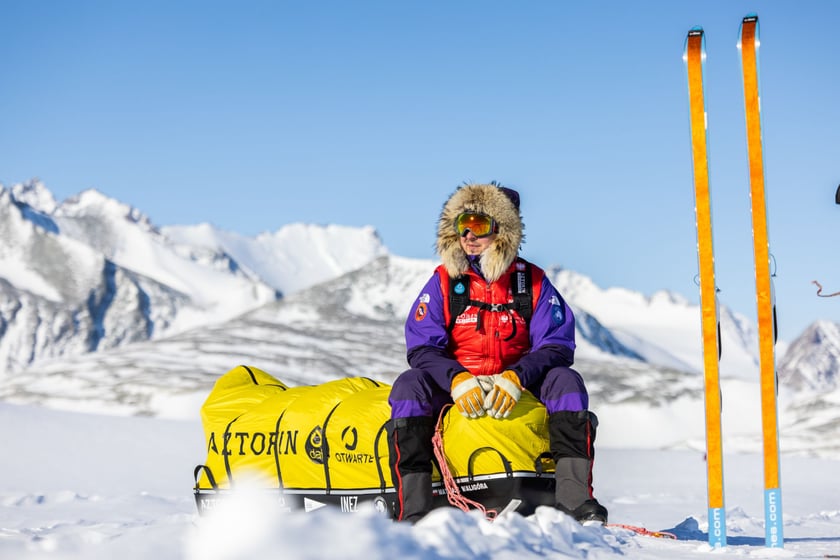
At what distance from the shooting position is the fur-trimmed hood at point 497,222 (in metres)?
5.22

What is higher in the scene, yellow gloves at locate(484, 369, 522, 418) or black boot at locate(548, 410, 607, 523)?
yellow gloves at locate(484, 369, 522, 418)

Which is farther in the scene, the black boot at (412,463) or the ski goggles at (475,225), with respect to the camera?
the ski goggles at (475,225)

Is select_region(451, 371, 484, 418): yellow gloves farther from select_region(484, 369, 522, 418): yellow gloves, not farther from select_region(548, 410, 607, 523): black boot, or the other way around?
select_region(548, 410, 607, 523): black boot

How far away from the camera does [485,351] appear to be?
17.1ft

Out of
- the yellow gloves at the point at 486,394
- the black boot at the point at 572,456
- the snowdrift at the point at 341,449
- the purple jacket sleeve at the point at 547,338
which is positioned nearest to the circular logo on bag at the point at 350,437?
the snowdrift at the point at 341,449

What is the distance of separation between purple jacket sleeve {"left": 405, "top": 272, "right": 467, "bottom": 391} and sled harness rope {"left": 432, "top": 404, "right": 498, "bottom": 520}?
29cm

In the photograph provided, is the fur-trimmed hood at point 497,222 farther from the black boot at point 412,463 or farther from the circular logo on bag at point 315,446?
the circular logo on bag at point 315,446

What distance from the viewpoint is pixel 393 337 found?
109 meters

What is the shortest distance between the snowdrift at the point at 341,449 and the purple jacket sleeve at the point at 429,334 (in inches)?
12.5

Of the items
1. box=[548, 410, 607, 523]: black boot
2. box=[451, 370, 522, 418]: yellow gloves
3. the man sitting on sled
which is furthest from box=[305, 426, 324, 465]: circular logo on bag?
box=[548, 410, 607, 523]: black boot

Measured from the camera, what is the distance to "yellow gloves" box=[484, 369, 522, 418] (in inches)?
188

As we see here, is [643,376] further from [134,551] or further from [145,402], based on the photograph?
[134,551]

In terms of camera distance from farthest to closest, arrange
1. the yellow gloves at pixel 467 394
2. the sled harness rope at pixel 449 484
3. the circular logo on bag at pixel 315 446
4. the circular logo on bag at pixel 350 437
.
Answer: the circular logo on bag at pixel 315 446
the circular logo on bag at pixel 350 437
the sled harness rope at pixel 449 484
the yellow gloves at pixel 467 394

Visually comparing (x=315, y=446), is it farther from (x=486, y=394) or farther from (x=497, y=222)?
(x=497, y=222)
